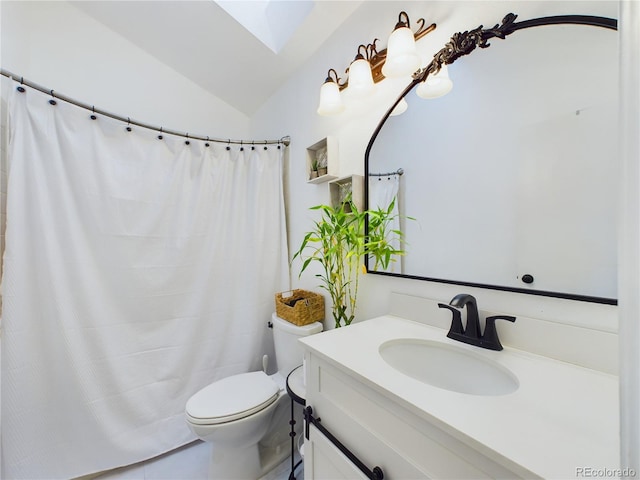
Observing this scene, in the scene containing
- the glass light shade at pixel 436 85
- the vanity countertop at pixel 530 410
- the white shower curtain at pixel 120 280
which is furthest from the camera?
the white shower curtain at pixel 120 280

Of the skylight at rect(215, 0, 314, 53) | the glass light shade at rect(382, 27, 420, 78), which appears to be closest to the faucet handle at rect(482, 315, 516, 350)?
the glass light shade at rect(382, 27, 420, 78)

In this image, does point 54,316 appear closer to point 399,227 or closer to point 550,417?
point 399,227

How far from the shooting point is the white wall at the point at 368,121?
73 centimetres

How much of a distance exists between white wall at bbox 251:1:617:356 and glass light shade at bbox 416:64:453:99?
0.11 m

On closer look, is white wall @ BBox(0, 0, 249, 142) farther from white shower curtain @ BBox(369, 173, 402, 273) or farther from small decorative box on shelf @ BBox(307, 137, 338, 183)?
white shower curtain @ BBox(369, 173, 402, 273)

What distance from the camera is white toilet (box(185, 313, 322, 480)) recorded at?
116 cm

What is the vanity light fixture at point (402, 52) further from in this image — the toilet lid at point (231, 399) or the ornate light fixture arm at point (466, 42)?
the toilet lid at point (231, 399)

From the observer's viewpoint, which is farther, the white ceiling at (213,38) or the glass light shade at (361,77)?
the white ceiling at (213,38)


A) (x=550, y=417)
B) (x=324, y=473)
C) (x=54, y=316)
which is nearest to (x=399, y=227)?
(x=550, y=417)

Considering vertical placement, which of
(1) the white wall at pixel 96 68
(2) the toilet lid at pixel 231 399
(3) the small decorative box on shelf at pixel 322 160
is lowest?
(2) the toilet lid at pixel 231 399

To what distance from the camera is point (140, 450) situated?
1.45 meters

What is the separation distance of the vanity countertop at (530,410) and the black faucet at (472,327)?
1.1 inches

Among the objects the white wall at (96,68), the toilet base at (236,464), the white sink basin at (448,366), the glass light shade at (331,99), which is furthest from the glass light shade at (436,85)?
the toilet base at (236,464)

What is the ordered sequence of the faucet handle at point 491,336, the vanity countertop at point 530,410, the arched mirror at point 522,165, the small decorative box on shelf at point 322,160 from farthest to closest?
the small decorative box on shelf at point 322,160, the faucet handle at point 491,336, the arched mirror at point 522,165, the vanity countertop at point 530,410
